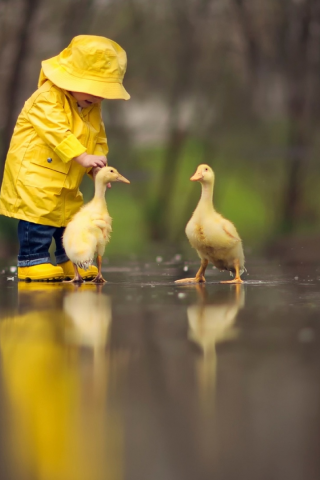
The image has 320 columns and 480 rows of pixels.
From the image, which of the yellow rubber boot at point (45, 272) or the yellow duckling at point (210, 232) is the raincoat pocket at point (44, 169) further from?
the yellow duckling at point (210, 232)

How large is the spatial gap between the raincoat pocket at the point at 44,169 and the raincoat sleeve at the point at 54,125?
0.06m

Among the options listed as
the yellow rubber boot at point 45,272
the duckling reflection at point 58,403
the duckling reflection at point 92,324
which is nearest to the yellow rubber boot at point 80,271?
the yellow rubber boot at point 45,272

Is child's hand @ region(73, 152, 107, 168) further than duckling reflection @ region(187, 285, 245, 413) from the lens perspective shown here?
Yes

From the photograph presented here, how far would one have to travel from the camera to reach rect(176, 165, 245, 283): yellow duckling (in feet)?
10.8

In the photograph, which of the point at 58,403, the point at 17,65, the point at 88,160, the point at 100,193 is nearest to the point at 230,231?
the point at 100,193

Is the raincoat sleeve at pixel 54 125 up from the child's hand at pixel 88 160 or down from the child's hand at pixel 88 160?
up

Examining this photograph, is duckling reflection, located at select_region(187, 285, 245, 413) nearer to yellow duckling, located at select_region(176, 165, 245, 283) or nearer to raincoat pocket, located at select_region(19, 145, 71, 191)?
yellow duckling, located at select_region(176, 165, 245, 283)

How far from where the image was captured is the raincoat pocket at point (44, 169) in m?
3.68

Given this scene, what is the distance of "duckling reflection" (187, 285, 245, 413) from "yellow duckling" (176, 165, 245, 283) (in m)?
0.17

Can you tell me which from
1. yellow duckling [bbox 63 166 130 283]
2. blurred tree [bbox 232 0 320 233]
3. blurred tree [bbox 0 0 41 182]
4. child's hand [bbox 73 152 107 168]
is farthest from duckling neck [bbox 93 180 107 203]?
blurred tree [bbox 232 0 320 233]

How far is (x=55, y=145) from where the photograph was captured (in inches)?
140

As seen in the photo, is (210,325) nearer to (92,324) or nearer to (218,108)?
(92,324)

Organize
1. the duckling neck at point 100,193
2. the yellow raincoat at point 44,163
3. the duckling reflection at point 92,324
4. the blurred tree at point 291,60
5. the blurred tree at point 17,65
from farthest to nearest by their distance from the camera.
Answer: the blurred tree at point 291,60 → the blurred tree at point 17,65 → the yellow raincoat at point 44,163 → the duckling neck at point 100,193 → the duckling reflection at point 92,324

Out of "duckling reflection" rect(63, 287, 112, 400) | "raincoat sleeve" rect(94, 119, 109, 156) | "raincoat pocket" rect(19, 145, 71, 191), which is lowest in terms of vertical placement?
"duckling reflection" rect(63, 287, 112, 400)
